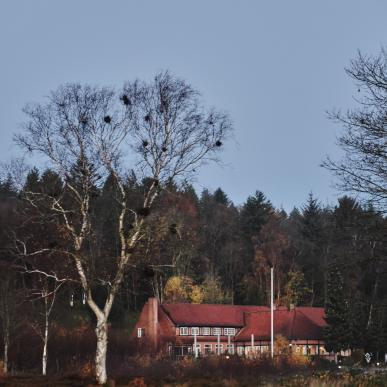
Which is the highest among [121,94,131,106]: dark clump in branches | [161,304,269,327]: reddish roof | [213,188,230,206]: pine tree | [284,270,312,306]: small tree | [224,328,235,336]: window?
[213,188,230,206]: pine tree

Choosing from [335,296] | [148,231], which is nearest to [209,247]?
[335,296]

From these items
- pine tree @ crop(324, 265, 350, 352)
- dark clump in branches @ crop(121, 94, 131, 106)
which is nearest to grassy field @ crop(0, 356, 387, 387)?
dark clump in branches @ crop(121, 94, 131, 106)

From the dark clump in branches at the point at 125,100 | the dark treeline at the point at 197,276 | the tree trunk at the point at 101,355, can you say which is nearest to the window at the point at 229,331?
the dark treeline at the point at 197,276

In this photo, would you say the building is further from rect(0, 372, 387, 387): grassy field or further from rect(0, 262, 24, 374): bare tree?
rect(0, 372, 387, 387): grassy field

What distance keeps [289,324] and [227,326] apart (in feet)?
22.6

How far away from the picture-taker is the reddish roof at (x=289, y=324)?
66312mm

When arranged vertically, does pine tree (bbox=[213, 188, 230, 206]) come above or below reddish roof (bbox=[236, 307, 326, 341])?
above

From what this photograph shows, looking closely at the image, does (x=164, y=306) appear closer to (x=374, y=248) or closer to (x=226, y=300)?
(x=226, y=300)

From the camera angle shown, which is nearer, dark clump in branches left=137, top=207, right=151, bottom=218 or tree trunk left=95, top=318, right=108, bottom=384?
→ tree trunk left=95, top=318, right=108, bottom=384

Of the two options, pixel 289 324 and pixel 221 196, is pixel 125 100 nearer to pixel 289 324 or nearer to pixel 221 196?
pixel 289 324

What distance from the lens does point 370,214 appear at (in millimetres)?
19125

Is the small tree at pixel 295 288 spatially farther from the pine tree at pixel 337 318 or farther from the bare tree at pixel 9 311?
the bare tree at pixel 9 311

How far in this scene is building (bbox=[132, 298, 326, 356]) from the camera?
66250mm

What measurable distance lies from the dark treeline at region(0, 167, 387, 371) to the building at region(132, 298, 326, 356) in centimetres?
319
